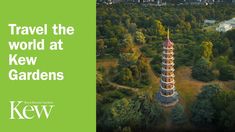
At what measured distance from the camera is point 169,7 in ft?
157

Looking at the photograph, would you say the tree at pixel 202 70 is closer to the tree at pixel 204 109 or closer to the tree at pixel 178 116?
the tree at pixel 204 109

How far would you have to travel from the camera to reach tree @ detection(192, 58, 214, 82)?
87.4 ft

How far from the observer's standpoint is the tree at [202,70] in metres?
26.6

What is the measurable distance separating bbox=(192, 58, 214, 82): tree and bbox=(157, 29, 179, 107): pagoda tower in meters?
3.58

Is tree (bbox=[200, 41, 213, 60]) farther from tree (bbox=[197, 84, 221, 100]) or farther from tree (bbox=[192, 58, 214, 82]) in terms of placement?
tree (bbox=[197, 84, 221, 100])

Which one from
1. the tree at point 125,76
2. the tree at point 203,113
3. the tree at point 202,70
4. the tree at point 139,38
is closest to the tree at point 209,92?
the tree at point 203,113

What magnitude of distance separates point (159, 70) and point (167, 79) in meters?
5.14

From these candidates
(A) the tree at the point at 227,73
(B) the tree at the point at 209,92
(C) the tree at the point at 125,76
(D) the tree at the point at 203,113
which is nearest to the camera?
(D) the tree at the point at 203,113

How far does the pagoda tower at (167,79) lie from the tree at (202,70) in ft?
11.7

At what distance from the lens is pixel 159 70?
92.3ft

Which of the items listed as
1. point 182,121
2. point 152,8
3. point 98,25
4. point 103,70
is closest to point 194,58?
point 103,70

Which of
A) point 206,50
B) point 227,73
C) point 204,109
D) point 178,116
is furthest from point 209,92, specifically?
point 206,50

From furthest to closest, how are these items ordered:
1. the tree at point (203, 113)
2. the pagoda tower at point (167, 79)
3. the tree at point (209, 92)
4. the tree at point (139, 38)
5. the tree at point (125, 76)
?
the tree at point (139, 38), the tree at point (125, 76), the pagoda tower at point (167, 79), the tree at point (209, 92), the tree at point (203, 113)

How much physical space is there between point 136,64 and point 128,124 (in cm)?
767
